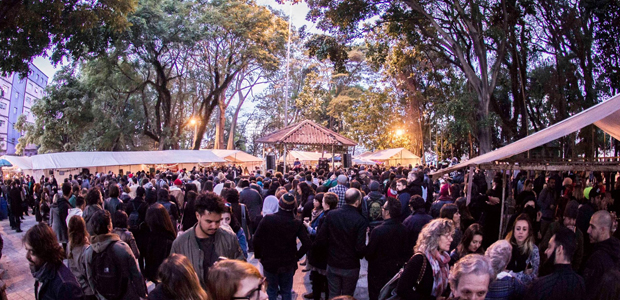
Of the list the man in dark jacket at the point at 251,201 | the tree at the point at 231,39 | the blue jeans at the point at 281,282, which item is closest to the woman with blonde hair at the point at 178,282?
the blue jeans at the point at 281,282

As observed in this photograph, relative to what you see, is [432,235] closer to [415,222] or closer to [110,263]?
[415,222]

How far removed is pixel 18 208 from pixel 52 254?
35.1 ft

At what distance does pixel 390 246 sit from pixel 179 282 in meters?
2.46

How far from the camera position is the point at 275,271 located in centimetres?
432

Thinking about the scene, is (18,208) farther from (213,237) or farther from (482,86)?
(482,86)

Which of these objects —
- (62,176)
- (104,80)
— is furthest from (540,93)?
(104,80)

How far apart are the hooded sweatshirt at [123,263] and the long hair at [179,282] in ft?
4.73

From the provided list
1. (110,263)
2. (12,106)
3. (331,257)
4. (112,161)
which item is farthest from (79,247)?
(12,106)

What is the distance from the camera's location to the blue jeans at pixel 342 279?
425cm

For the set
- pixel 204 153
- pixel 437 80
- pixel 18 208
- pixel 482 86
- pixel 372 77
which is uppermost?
pixel 372 77

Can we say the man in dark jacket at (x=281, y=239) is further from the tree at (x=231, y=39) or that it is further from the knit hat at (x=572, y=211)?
the tree at (x=231, y=39)

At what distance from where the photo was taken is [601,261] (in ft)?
10.6

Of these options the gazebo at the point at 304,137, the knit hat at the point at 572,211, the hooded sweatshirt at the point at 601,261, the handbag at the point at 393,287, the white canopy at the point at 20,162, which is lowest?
the handbag at the point at 393,287

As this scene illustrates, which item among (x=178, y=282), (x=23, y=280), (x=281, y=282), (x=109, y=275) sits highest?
(x=178, y=282)
